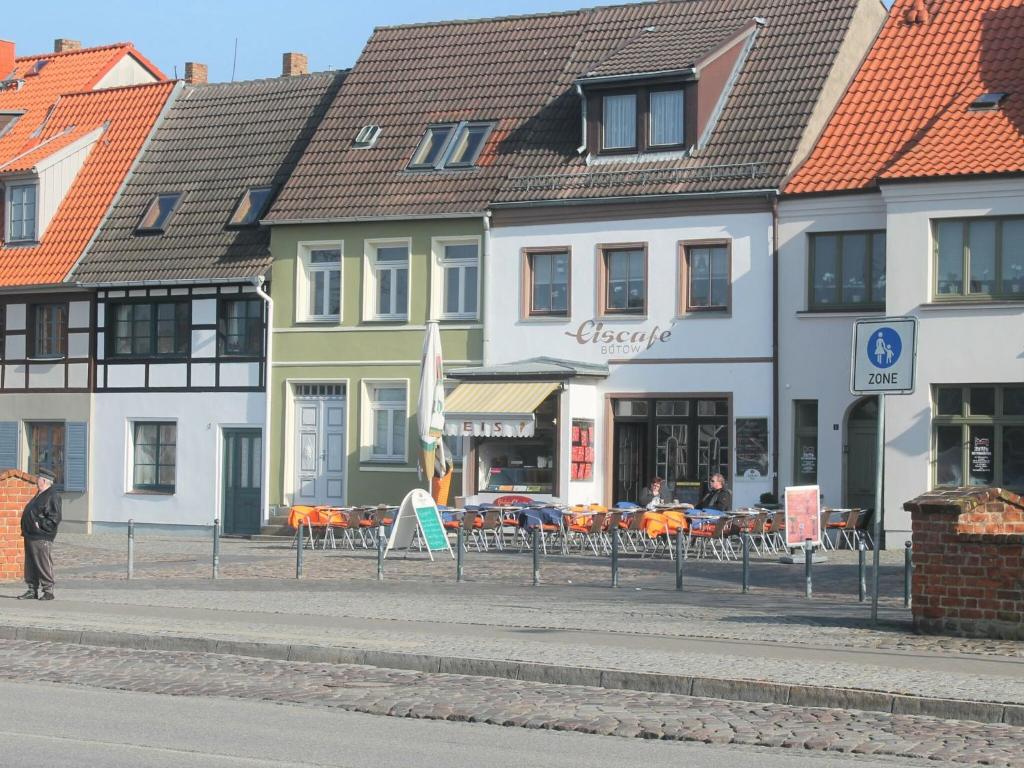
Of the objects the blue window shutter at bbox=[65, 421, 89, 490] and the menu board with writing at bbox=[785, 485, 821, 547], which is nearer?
the menu board with writing at bbox=[785, 485, 821, 547]

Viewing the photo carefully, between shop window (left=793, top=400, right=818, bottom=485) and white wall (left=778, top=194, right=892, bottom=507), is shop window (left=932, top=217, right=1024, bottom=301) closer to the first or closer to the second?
white wall (left=778, top=194, right=892, bottom=507)

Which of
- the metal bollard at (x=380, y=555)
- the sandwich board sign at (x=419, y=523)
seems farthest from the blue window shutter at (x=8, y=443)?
the metal bollard at (x=380, y=555)

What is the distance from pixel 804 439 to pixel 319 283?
36.8 ft

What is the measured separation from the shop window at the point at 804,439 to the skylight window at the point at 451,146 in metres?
8.72

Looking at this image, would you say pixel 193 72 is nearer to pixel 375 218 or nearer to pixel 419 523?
pixel 375 218

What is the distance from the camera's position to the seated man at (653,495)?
1254 inches

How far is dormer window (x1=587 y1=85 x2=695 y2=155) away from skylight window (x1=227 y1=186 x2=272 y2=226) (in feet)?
25.9

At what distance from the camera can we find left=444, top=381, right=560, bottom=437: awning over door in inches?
1325

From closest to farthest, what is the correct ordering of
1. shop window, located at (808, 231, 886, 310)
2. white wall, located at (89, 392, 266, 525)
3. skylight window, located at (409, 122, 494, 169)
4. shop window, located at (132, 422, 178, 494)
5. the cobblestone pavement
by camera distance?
1. the cobblestone pavement
2. shop window, located at (808, 231, 886, 310)
3. skylight window, located at (409, 122, 494, 169)
4. white wall, located at (89, 392, 266, 525)
5. shop window, located at (132, 422, 178, 494)

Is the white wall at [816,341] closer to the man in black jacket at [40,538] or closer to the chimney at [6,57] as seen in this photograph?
the man in black jacket at [40,538]

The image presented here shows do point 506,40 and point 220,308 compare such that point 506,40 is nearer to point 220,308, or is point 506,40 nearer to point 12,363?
point 220,308

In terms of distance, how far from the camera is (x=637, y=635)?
1733 centimetres

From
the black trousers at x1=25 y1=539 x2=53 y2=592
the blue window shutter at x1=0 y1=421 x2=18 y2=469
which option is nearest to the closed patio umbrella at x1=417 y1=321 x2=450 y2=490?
the black trousers at x1=25 y1=539 x2=53 y2=592

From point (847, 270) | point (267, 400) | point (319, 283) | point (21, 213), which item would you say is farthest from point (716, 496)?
point (21, 213)
